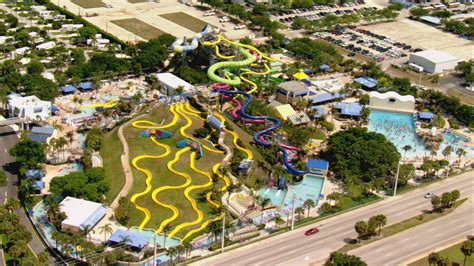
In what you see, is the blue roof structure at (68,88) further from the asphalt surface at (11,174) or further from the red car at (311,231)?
the red car at (311,231)

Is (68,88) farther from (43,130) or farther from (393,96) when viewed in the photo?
(393,96)

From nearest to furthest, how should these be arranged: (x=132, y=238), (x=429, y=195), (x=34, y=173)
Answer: (x=132, y=238)
(x=34, y=173)
(x=429, y=195)

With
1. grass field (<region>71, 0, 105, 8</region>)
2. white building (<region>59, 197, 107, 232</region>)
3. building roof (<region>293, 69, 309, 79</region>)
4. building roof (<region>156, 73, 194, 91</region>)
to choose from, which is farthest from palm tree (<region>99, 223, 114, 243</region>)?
grass field (<region>71, 0, 105, 8</region>)

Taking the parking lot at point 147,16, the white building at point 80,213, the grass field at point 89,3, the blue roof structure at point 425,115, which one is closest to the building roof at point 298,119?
the blue roof structure at point 425,115

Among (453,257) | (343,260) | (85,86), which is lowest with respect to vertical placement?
(85,86)

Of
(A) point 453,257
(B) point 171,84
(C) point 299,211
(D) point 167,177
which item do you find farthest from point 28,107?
(A) point 453,257

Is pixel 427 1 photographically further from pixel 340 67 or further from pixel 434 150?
pixel 434 150
